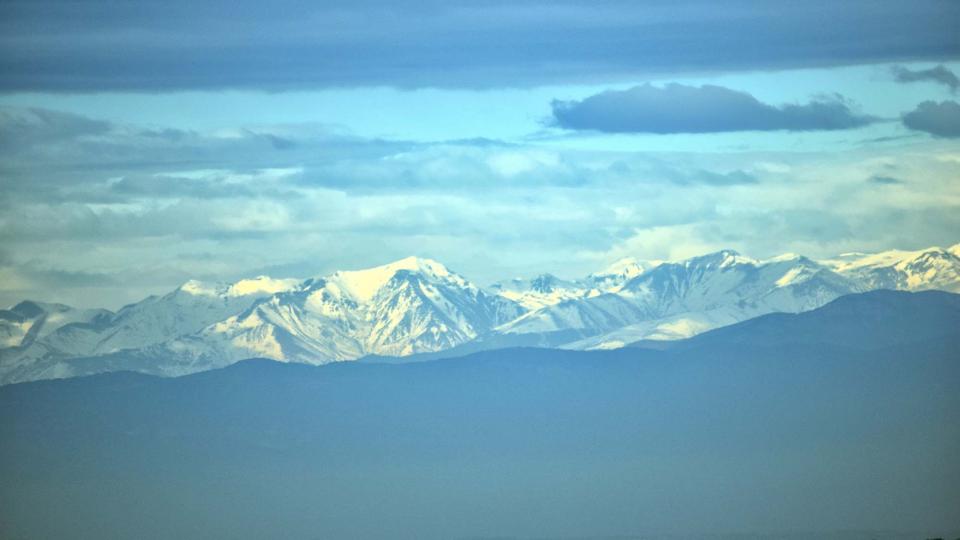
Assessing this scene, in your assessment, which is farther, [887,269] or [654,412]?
[887,269]

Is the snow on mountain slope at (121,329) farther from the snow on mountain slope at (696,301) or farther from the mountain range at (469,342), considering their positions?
the snow on mountain slope at (696,301)

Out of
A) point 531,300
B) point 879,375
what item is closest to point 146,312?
point 531,300

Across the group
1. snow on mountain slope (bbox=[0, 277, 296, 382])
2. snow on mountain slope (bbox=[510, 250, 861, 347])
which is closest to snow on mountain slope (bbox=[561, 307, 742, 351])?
snow on mountain slope (bbox=[510, 250, 861, 347])

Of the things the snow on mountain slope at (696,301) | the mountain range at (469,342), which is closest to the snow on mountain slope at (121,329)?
the mountain range at (469,342)

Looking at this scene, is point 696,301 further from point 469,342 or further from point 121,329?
point 121,329

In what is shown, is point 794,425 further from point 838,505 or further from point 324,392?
point 324,392

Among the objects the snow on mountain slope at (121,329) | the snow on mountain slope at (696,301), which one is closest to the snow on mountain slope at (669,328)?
the snow on mountain slope at (696,301)

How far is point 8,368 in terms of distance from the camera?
170 m

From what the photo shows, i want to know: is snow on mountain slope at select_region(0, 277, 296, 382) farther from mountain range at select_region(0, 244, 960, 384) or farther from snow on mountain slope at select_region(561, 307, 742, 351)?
snow on mountain slope at select_region(561, 307, 742, 351)

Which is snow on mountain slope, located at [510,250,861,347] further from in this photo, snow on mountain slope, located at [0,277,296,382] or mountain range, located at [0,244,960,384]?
snow on mountain slope, located at [0,277,296,382]

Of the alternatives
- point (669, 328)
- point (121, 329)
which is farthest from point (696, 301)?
point (121, 329)

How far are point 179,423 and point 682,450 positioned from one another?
4129cm

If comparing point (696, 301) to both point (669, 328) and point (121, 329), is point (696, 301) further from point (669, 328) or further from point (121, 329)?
point (121, 329)

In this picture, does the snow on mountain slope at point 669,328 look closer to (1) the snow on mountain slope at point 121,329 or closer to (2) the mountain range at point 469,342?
(2) the mountain range at point 469,342
